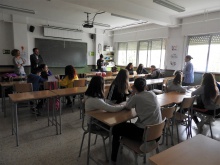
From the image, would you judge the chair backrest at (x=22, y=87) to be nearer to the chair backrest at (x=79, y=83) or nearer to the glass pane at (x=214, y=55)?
the chair backrest at (x=79, y=83)

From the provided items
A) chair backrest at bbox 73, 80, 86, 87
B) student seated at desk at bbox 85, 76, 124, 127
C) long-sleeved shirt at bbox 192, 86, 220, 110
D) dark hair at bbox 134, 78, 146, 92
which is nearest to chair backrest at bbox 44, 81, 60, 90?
chair backrest at bbox 73, 80, 86, 87

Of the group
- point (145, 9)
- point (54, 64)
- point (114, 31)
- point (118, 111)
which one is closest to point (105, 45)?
point (114, 31)

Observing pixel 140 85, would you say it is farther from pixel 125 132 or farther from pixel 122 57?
pixel 122 57

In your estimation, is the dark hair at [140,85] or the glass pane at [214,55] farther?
the glass pane at [214,55]

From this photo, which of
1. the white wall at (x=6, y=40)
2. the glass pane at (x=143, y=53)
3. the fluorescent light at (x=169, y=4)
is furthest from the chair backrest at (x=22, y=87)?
the glass pane at (x=143, y=53)

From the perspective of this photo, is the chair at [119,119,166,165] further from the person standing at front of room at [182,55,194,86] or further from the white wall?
the white wall

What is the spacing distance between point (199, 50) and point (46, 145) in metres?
6.54

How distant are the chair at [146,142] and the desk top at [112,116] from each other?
0.25 meters

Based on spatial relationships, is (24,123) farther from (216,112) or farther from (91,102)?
(216,112)

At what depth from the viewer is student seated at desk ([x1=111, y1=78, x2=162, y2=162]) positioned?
6.24 feet

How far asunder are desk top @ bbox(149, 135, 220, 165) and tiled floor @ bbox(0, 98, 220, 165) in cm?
111

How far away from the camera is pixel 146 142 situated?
1741 millimetres

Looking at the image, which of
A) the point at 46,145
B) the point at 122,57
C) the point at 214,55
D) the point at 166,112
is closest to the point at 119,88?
the point at 166,112

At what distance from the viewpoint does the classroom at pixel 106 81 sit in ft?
7.02
